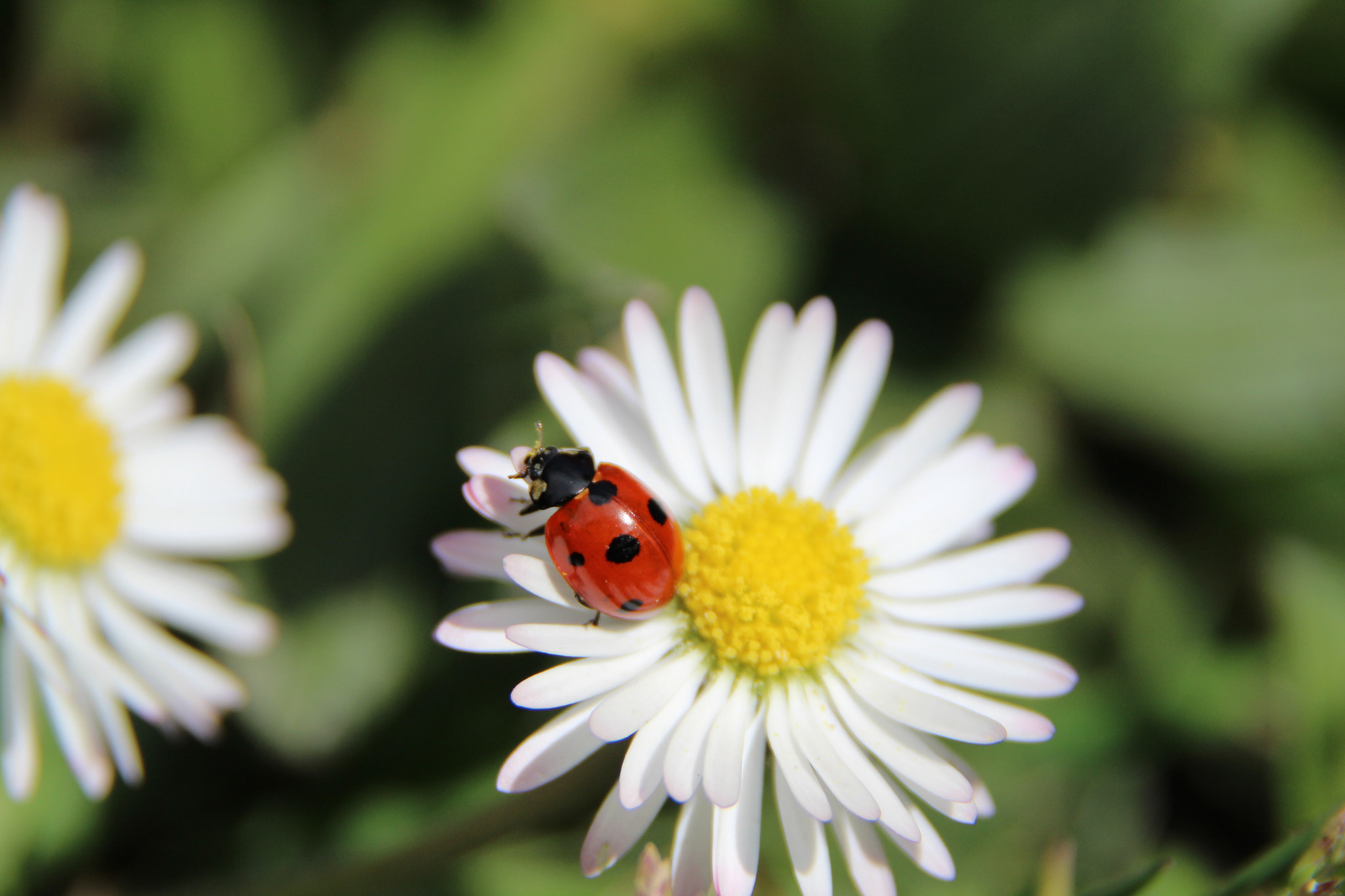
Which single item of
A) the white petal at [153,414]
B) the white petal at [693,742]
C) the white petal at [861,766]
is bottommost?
the white petal at [861,766]

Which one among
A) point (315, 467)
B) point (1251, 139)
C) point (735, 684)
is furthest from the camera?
point (1251, 139)

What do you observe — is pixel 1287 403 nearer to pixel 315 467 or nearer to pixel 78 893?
pixel 315 467

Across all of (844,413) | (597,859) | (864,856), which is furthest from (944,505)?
(597,859)

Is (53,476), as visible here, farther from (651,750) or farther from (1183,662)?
(1183,662)

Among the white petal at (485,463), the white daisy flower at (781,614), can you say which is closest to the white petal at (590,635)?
the white daisy flower at (781,614)

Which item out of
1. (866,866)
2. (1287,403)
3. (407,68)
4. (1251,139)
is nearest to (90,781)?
(866,866)

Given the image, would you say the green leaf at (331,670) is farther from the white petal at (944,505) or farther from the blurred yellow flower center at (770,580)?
the white petal at (944,505)

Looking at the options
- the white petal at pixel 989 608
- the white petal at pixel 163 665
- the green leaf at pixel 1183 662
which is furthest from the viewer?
the green leaf at pixel 1183 662
